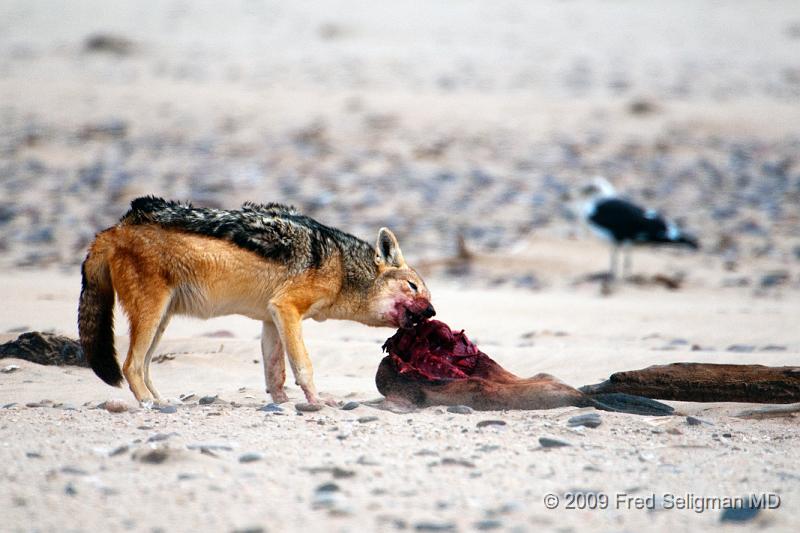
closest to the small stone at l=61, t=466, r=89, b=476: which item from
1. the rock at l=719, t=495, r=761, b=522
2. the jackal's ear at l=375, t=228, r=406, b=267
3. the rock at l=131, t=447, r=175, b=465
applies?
the rock at l=131, t=447, r=175, b=465

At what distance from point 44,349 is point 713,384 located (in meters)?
4.78

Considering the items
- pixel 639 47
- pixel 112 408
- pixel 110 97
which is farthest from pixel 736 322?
pixel 639 47

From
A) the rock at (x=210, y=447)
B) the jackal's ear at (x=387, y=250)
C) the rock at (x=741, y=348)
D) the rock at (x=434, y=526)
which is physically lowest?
the rock at (x=434, y=526)

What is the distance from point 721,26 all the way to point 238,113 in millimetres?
16355

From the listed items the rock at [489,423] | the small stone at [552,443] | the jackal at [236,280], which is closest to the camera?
the small stone at [552,443]

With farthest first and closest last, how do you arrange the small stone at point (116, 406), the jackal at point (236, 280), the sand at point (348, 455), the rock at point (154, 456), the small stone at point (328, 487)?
the jackal at point (236, 280), the small stone at point (116, 406), the rock at point (154, 456), the small stone at point (328, 487), the sand at point (348, 455)

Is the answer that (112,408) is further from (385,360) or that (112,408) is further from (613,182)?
(613,182)

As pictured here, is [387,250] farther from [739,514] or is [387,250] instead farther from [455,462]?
[739,514]

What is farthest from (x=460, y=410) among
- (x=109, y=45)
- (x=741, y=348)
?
(x=109, y=45)

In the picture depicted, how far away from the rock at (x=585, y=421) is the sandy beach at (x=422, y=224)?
5 centimetres

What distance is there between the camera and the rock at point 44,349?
7.91 m

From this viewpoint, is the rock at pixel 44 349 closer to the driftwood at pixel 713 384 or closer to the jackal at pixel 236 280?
the jackal at pixel 236 280

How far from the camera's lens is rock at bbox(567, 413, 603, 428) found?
5.94 metres

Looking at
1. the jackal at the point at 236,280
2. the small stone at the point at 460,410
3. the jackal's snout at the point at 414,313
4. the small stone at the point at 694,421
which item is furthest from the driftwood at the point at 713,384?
the jackal at the point at 236,280
